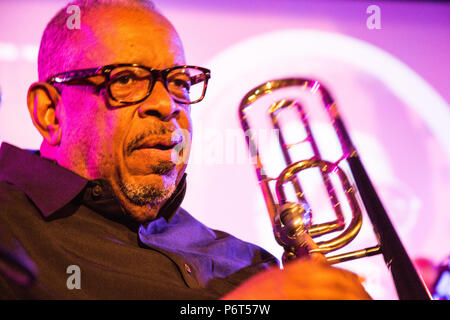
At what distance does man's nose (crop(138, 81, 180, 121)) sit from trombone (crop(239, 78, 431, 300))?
360mm

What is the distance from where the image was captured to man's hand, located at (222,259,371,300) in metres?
0.67

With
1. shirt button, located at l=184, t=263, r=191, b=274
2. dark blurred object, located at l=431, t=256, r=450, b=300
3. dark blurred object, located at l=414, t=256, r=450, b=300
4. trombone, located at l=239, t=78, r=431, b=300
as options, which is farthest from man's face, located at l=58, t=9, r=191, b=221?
dark blurred object, located at l=431, t=256, r=450, b=300

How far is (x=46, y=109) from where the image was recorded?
A: 43.5 inches

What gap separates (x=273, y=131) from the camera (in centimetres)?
143

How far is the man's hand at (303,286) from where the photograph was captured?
2.19ft

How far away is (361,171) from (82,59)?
0.83 meters

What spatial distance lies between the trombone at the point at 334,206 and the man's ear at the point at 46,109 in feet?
1.91

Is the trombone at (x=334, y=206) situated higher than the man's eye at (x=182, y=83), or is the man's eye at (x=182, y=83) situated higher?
the man's eye at (x=182, y=83)

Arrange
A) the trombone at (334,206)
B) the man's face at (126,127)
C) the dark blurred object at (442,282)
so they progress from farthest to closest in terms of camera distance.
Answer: the dark blurred object at (442,282), the man's face at (126,127), the trombone at (334,206)

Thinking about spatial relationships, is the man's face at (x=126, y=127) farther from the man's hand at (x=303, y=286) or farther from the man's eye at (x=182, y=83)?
the man's hand at (x=303, y=286)

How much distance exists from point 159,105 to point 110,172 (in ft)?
0.71

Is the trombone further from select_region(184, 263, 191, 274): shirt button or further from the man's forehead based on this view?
the man's forehead

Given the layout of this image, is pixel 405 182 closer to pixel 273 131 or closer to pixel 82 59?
pixel 273 131

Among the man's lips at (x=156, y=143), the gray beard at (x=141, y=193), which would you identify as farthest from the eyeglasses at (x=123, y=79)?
the gray beard at (x=141, y=193)
